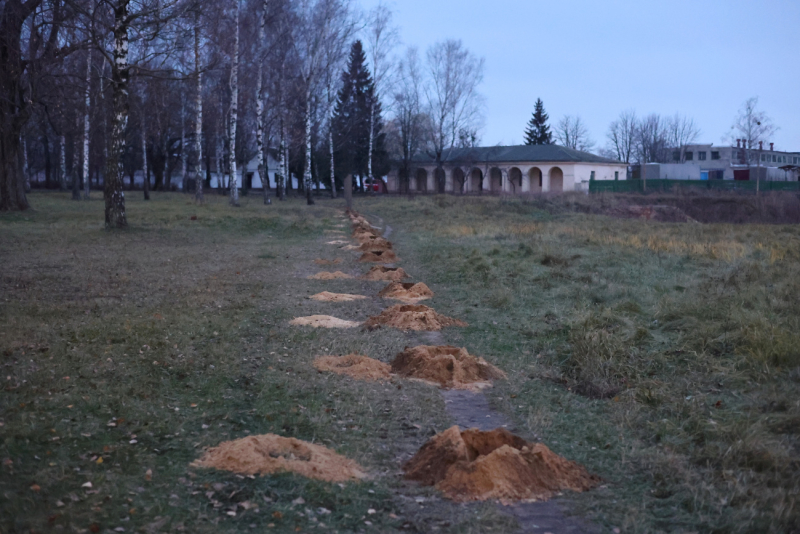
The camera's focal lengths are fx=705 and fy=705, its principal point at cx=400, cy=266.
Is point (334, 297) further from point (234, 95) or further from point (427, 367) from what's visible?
Result: point (234, 95)

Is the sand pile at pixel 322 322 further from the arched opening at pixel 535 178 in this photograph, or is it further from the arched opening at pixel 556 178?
the arched opening at pixel 535 178

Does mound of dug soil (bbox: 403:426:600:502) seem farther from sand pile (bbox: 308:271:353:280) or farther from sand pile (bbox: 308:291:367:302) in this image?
sand pile (bbox: 308:271:353:280)

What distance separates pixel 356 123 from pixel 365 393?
52.5 metres

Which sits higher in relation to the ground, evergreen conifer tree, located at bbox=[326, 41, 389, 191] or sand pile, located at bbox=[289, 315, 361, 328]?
evergreen conifer tree, located at bbox=[326, 41, 389, 191]

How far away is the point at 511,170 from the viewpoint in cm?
6856

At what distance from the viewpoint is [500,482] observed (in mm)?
4254

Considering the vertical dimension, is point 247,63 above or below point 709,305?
above

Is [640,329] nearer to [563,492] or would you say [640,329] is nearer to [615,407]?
[615,407]

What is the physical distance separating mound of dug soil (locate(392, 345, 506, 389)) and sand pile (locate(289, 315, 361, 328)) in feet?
5.48

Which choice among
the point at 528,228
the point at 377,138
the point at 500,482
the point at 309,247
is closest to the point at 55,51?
the point at 309,247

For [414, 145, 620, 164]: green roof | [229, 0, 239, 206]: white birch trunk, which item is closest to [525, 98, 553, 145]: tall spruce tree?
[414, 145, 620, 164]: green roof

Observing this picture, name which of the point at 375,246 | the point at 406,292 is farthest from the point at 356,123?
the point at 406,292

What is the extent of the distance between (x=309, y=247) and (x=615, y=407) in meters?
13.0

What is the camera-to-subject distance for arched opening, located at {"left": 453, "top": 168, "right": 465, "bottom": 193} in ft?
211
